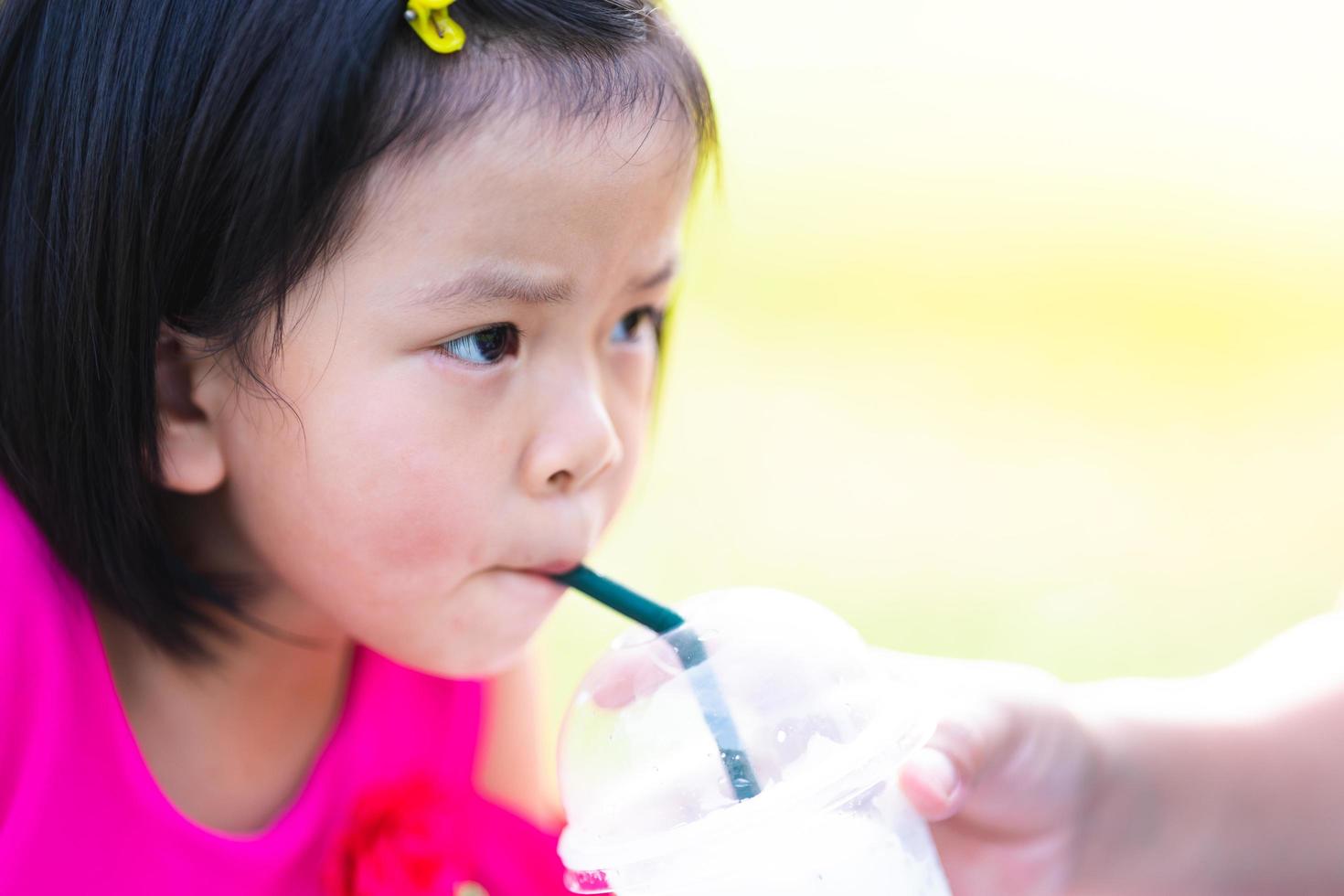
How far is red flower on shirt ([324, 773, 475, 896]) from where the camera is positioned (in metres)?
1.17

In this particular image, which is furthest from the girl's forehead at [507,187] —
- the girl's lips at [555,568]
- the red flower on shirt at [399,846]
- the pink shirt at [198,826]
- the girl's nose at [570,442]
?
the red flower on shirt at [399,846]

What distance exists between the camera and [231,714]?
1113 mm

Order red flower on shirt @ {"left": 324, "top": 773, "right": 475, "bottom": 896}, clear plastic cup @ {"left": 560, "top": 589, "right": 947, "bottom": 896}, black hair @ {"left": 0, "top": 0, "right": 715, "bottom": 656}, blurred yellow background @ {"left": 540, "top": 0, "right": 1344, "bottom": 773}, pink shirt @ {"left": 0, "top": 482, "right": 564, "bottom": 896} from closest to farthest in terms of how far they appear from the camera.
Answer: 1. clear plastic cup @ {"left": 560, "top": 589, "right": 947, "bottom": 896}
2. black hair @ {"left": 0, "top": 0, "right": 715, "bottom": 656}
3. pink shirt @ {"left": 0, "top": 482, "right": 564, "bottom": 896}
4. red flower on shirt @ {"left": 324, "top": 773, "right": 475, "bottom": 896}
5. blurred yellow background @ {"left": 540, "top": 0, "right": 1344, "bottom": 773}

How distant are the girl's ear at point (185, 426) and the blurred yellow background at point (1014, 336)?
49cm

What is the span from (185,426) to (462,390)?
0.20 m

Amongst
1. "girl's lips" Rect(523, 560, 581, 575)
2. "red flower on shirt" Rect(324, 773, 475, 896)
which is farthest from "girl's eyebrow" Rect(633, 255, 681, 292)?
"red flower on shirt" Rect(324, 773, 475, 896)

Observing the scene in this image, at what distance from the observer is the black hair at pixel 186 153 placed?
87cm

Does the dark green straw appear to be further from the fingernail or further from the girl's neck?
the girl's neck

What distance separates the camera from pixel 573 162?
905 millimetres

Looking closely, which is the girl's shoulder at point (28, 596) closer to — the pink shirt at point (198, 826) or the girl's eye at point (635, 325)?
the pink shirt at point (198, 826)

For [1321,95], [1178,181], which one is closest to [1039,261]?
[1178,181]

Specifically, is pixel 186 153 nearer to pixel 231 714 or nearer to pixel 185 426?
pixel 185 426

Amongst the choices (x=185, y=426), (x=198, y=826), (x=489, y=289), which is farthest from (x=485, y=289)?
(x=198, y=826)

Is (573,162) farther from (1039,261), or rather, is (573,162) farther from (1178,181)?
(1178,181)
